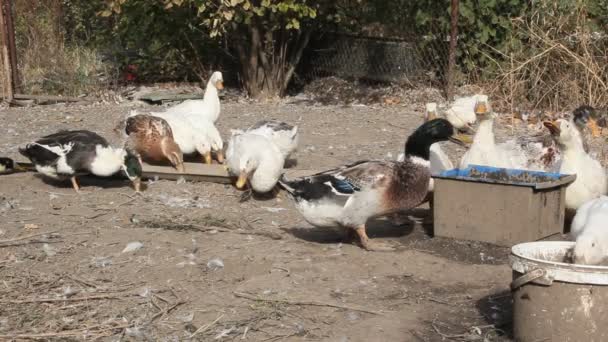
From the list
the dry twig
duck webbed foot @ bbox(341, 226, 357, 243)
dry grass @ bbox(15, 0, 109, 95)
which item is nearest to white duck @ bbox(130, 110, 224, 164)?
duck webbed foot @ bbox(341, 226, 357, 243)

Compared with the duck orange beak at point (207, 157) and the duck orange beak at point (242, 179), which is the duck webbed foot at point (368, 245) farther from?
the duck orange beak at point (207, 157)

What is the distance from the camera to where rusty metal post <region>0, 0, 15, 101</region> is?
43.0 feet

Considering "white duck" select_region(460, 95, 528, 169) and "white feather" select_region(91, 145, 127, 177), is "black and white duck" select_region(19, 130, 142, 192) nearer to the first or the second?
"white feather" select_region(91, 145, 127, 177)

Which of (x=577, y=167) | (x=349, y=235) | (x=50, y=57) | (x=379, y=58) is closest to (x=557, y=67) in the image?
(x=379, y=58)

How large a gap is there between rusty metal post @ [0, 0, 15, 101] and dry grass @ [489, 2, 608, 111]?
751 centimetres

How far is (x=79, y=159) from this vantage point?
7.35 m

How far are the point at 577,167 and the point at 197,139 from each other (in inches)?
148

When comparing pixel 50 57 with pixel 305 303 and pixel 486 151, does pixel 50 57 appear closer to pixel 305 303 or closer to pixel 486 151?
pixel 486 151

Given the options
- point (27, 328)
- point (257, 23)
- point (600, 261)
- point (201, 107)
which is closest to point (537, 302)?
point (600, 261)

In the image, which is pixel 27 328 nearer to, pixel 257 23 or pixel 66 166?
pixel 66 166

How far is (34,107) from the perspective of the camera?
1285 cm

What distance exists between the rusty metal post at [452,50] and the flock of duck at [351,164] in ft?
6.22

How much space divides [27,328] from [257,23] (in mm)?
9425

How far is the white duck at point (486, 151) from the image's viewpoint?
646 centimetres
